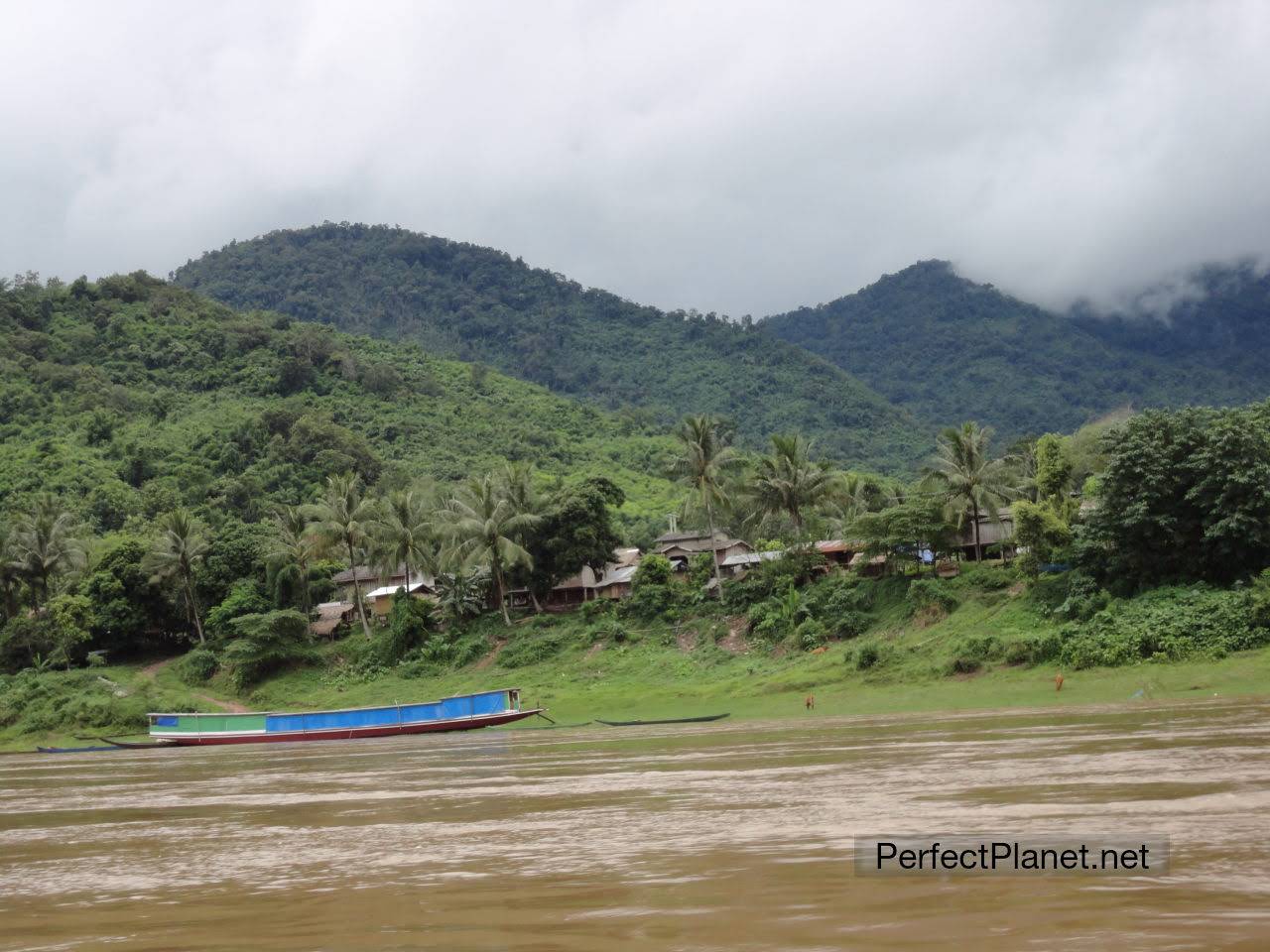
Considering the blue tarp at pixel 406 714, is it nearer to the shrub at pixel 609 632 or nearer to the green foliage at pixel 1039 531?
the shrub at pixel 609 632

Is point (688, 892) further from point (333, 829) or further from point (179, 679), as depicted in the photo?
point (179, 679)

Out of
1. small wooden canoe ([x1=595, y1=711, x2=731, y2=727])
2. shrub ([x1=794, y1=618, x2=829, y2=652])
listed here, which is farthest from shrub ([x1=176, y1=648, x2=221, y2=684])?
small wooden canoe ([x1=595, y1=711, x2=731, y2=727])

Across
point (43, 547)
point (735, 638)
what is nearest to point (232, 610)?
point (43, 547)

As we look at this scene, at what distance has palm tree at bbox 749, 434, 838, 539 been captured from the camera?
63.5 meters

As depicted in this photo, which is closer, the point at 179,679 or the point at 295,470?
the point at 179,679

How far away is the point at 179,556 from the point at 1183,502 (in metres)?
56.6

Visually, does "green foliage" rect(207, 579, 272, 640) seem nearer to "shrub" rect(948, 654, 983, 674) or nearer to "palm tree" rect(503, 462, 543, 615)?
"palm tree" rect(503, 462, 543, 615)

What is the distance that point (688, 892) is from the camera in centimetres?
1019

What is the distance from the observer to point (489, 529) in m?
65.0

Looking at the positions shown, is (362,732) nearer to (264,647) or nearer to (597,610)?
(597,610)

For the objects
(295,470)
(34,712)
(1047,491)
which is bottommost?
(34,712)

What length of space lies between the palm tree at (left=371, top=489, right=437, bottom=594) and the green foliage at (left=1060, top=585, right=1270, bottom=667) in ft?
127

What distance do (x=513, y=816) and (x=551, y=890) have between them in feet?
23.8

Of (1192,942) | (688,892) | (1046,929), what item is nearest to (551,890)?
(688,892)
